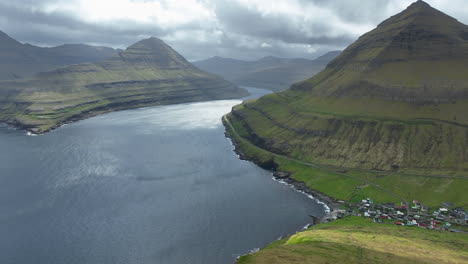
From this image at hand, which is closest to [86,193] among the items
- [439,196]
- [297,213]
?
[297,213]

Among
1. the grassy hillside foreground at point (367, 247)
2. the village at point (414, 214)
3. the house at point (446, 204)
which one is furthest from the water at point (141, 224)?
the house at point (446, 204)

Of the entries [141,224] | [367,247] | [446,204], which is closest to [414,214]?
[446,204]

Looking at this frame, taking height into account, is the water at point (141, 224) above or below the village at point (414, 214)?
below

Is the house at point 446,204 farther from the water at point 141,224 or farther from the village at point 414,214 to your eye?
the water at point 141,224

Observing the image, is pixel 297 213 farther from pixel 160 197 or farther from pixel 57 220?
pixel 57 220

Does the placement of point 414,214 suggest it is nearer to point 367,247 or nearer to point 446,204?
point 446,204
